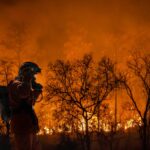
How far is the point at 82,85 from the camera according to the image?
4522cm

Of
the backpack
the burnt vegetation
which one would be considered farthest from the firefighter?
the burnt vegetation

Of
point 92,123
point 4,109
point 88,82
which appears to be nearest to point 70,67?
point 88,82

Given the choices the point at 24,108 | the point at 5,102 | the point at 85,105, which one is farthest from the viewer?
the point at 85,105

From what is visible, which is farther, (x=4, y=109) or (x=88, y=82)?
(x=88, y=82)

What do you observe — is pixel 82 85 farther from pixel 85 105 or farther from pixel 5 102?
pixel 5 102

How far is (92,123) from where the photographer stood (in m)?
45.7

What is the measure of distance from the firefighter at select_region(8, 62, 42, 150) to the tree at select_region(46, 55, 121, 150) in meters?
38.4

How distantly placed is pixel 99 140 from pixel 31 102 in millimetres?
43730

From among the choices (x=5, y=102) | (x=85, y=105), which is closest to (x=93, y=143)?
(x=85, y=105)

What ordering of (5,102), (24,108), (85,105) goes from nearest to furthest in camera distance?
1. (24,108)
2. (5,102)
3. (85,105)

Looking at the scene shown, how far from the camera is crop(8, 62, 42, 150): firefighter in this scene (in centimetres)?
437

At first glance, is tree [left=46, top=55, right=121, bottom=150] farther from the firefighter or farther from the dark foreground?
the firefighter

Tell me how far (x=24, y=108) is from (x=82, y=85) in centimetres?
4070

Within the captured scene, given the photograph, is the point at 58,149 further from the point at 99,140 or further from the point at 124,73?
the point at 124,73
